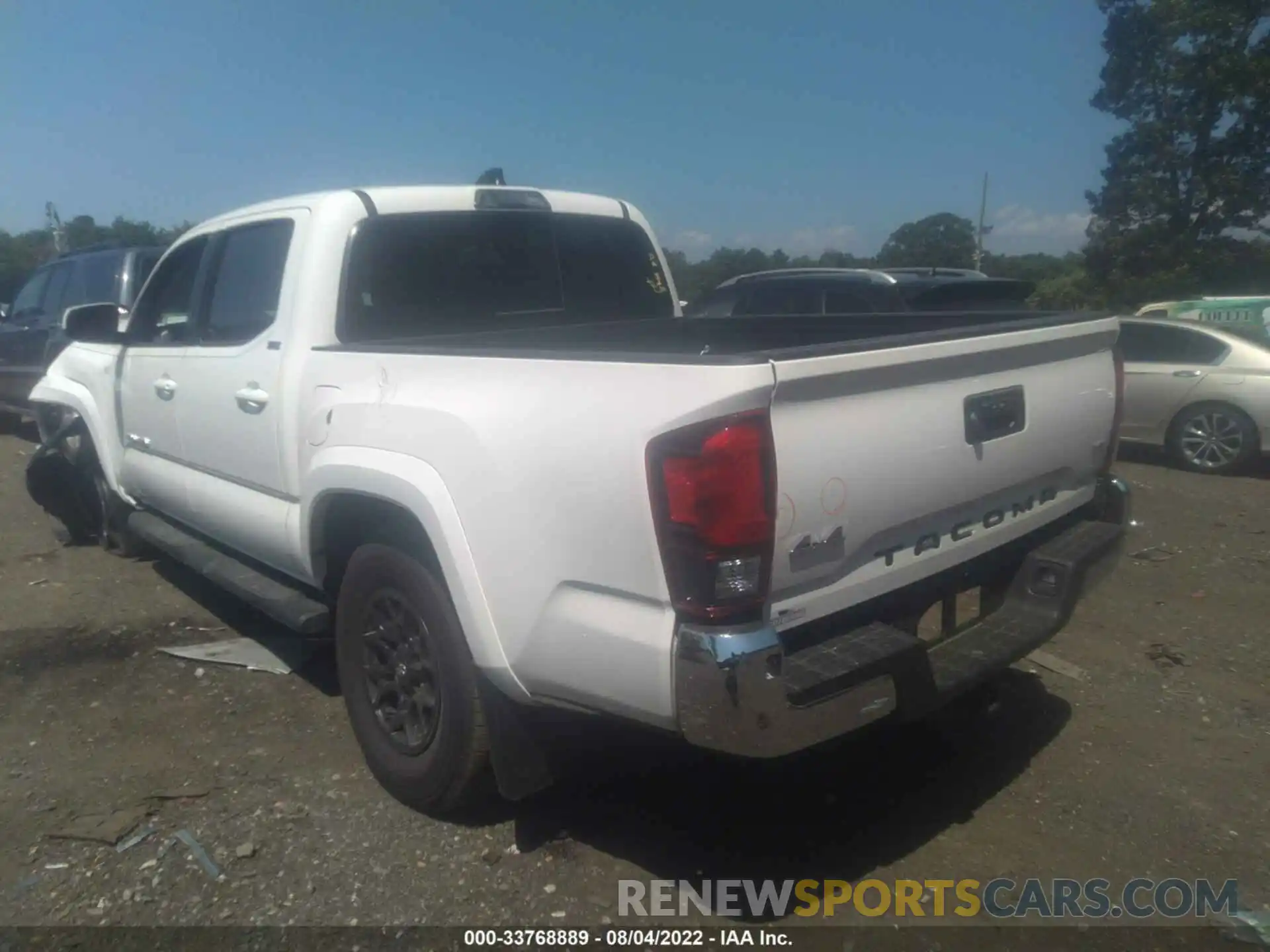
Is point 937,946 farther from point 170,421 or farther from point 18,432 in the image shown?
point 18,432

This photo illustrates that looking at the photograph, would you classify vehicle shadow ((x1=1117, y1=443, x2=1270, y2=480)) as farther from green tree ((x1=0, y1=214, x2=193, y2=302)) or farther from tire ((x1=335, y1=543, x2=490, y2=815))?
green tree ((x1=0, y1=214, x2=193, y2=302))

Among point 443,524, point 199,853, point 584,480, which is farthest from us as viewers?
point 199,853

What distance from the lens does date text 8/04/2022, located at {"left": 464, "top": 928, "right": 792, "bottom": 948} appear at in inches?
114

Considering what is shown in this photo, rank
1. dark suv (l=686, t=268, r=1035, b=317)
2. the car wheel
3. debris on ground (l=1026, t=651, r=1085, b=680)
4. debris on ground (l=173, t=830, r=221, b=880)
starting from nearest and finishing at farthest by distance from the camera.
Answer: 1. debris on ground (l=173, t=830, r=221, b=880)
2. debris on ground (l=1026, t=651, r=1085, b=680)
3. the car wheel
4. dark suv (l=686, t=268, r=1035, b=317)

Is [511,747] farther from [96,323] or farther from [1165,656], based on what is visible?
[96,323]

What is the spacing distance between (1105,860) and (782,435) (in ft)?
6.14

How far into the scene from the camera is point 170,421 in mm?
4953

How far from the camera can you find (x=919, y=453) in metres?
2.86

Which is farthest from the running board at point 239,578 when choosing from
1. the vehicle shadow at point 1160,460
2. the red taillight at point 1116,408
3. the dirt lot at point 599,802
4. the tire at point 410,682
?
the vehicle shadow at point 1160,460

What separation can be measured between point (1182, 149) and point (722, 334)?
28377 mm

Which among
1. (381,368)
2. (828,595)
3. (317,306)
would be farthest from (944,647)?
(317,306)

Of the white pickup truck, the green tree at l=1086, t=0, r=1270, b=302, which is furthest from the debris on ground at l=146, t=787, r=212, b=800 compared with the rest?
the green tree at l=1086, t=0, r=1270, b=302

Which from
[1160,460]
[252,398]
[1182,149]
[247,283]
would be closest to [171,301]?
[247,283]

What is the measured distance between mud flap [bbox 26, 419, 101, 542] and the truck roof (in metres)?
2.48
